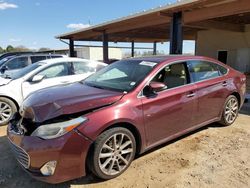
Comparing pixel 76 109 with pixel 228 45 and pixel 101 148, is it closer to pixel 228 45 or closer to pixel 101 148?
pixel 101 148

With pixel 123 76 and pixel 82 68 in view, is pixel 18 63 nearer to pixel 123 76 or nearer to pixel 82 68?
pixel 82 68

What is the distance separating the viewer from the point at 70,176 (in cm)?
264

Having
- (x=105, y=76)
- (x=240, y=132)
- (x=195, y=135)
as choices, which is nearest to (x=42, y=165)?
(x=105, y=76)

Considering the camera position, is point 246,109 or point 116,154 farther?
point 246,109

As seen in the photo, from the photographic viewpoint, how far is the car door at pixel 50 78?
553 centimetres

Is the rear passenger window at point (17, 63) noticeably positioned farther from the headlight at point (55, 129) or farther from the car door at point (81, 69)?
the headlight at point (55, 129)

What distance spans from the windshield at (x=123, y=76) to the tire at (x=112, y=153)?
0.67 meters

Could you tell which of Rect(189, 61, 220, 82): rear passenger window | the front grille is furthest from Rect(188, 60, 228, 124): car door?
the front grille

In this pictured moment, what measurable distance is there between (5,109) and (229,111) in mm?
4883

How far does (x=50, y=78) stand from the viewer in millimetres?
5852

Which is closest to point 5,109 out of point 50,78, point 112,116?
point 50,78

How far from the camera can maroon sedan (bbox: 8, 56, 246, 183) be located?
8.48ft

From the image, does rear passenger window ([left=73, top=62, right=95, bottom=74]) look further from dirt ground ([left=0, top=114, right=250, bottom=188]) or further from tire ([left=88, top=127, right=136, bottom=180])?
tire ([left=88, top=127, right=136, bottom=180])

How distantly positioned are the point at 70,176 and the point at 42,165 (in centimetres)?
34
